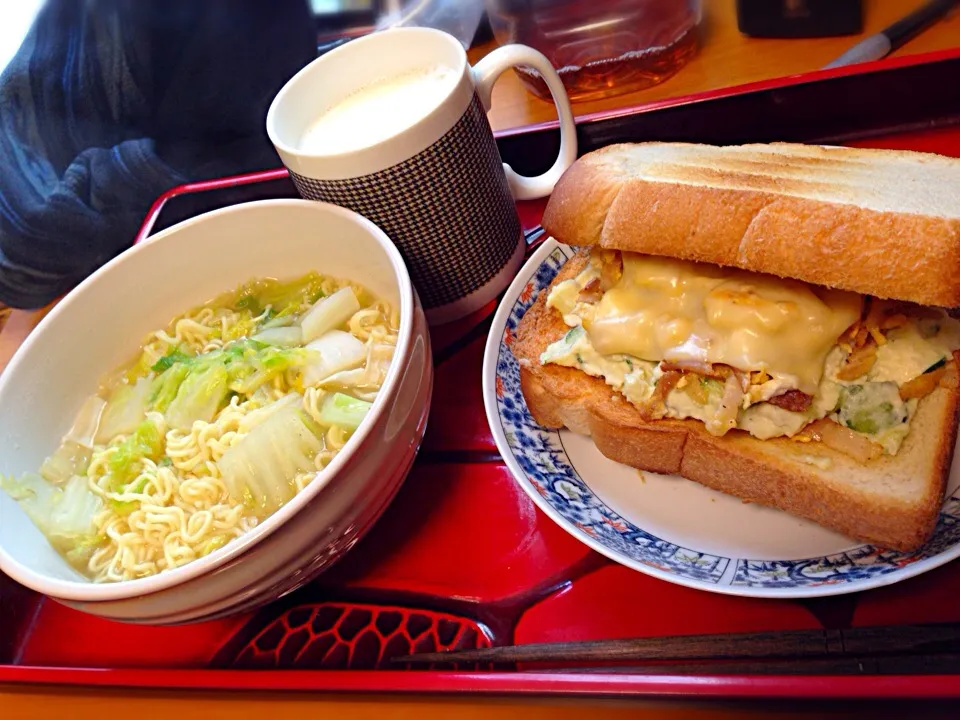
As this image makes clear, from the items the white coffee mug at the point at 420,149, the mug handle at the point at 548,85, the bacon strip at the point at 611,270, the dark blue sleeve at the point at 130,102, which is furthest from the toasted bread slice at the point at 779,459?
the dark blue sleeve at the point at 130,102

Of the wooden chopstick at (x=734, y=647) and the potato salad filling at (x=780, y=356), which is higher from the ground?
the potato salad filling at (x=780, y=356)

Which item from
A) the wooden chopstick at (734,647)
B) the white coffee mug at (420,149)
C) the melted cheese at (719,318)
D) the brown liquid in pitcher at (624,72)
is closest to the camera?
the wooden chopstick at (734,647)

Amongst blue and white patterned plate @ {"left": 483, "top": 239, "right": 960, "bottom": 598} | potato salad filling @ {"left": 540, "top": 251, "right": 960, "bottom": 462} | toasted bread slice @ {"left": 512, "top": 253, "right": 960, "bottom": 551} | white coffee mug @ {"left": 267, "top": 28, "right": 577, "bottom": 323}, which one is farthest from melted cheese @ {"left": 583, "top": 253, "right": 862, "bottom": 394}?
white coffee mug @ {"left": 267, "top": 28, "right": 577, "bottom": 323}

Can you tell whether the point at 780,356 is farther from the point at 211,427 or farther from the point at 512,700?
the point at 211,427

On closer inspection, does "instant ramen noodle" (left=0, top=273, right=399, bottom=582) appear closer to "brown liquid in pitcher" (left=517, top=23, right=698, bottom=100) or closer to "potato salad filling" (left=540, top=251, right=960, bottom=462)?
"potato salad filling" (left=540, top=251, right=960, bottom=462)

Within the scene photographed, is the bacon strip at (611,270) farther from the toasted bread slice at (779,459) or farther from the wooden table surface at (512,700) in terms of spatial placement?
the wooden table surface at (512,700)

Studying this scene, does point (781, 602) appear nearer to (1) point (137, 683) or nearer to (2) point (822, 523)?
(2) point (822, 523)
